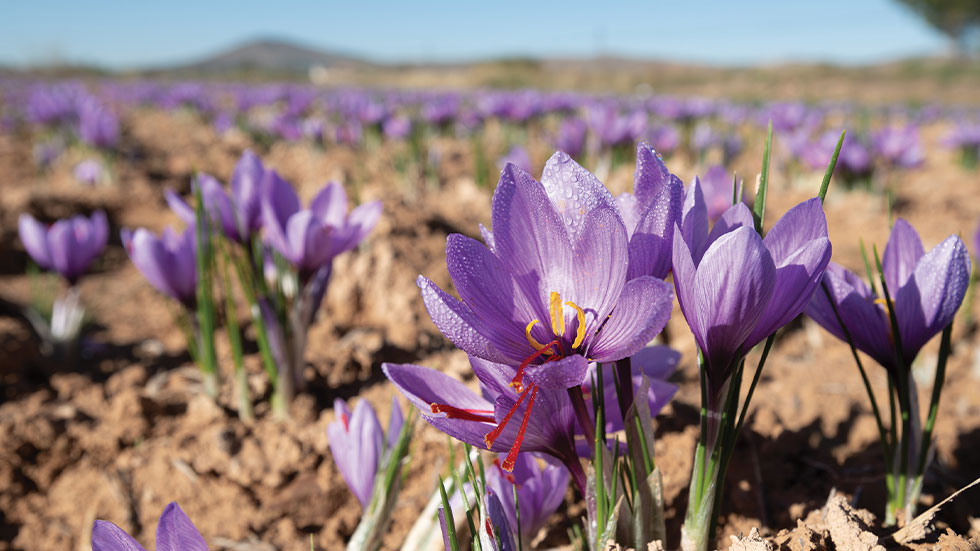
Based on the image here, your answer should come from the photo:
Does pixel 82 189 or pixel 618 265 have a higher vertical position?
pixel 618 265

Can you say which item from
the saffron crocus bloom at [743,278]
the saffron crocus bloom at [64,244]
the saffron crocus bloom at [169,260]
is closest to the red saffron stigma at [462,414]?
the saffron crocus bloom at [743,278]

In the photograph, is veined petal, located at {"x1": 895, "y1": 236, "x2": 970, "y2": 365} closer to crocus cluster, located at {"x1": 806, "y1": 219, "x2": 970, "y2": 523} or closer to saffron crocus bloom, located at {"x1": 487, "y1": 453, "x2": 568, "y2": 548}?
crocus cluster, located at {"x1": 806, "y1": 219, "x2": 970, "y2": 523}

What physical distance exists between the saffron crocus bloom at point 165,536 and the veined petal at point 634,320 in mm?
461

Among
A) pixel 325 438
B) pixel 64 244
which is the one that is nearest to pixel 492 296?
pixel 325 438

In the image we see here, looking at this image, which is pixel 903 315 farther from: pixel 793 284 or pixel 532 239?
pixel 532 239

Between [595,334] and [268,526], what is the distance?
3.11 feet

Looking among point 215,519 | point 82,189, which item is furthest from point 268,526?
point 82,189

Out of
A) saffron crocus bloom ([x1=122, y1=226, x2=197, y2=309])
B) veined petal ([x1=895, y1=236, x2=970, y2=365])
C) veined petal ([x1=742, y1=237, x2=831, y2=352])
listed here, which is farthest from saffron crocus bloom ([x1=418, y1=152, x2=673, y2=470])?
saffron crocus bloom ([x1=122, y1=226, x2=197, y2=309])

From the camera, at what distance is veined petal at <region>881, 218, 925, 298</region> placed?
84 cm

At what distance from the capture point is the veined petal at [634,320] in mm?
538

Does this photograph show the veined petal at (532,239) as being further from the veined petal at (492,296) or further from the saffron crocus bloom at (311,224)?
the saffron crocus bloom at (311,224)

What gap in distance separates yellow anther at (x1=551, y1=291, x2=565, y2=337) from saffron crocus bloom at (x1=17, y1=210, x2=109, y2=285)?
6.05 ft

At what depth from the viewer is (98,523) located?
645mm

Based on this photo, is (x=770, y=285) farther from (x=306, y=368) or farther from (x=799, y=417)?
(x=306, y=368)
